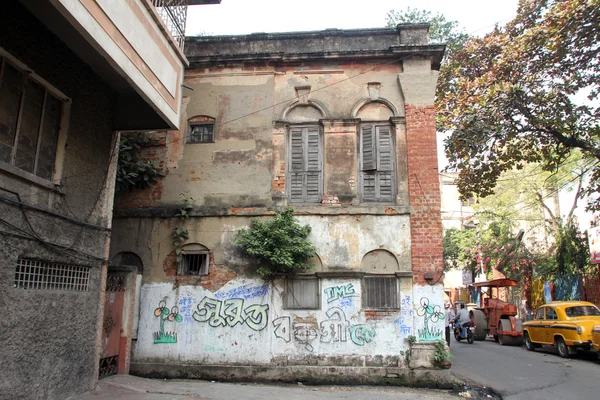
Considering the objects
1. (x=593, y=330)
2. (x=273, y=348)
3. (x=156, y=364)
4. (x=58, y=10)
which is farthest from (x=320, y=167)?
(x=593, y=330)

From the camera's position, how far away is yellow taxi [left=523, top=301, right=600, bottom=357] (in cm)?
1271

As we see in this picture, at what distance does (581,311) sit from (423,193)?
8.04 metres

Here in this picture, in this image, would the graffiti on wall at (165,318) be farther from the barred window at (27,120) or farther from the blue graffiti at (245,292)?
the barred window at (27,120)

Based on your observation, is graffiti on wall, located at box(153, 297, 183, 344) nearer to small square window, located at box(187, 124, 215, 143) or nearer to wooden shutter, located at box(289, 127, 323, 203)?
wooden shutter, located at box(289, 127, 323, 203)

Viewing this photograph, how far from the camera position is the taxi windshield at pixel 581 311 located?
1387 cm

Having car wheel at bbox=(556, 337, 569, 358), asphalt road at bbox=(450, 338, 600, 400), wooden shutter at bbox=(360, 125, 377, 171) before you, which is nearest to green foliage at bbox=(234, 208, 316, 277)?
wooden shutter at bbox=(360, 125, 377, 171)

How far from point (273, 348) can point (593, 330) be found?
8903 millimetres

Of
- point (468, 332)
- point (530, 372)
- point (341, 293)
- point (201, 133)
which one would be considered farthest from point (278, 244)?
point (468, 332)

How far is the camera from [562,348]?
45.4 ft

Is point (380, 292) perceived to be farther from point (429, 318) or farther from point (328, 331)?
point (328, 331)

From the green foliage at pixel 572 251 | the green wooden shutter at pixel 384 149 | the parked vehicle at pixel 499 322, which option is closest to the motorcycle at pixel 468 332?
the parked vehicle at pixel 499 322

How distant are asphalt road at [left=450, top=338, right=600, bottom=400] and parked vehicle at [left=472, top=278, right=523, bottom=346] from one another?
64.8 inches

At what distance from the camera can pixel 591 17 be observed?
1109cm

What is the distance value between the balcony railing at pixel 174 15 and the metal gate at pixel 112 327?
4.75 m
